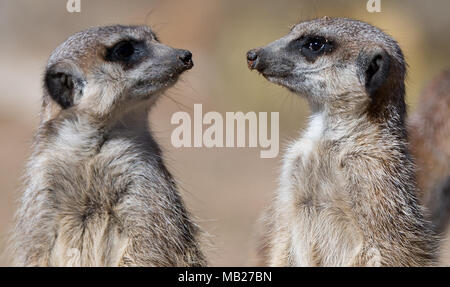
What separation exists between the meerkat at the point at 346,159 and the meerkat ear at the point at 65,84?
0.99 metres

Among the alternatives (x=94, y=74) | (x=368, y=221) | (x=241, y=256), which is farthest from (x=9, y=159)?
(x=368, y=221)

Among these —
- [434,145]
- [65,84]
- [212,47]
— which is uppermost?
[212,47]

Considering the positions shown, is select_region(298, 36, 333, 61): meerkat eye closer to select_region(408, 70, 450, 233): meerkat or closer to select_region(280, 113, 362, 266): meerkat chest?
select_region(280, 113, 362, 266): meerkat chest

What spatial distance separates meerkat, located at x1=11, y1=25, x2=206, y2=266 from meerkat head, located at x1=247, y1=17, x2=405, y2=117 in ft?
1.84

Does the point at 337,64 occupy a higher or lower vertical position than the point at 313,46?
lower

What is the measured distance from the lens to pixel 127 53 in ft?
15.6

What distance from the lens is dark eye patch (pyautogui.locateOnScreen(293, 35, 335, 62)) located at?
15.6 ft

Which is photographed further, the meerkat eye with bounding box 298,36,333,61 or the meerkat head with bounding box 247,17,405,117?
the meerkat eye with bounding box 298,36,333,61

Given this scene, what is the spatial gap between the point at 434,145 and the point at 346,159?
2.52m

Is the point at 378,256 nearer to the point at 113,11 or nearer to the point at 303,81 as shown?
the point at 303,81

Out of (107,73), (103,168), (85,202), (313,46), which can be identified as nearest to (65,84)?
(107,73)

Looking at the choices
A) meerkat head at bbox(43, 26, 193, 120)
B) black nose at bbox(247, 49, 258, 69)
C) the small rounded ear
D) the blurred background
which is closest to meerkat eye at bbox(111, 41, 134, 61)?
meerkat head at bbox(43, 26, 193, 120)

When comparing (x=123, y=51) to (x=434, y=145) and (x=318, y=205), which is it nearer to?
(x=318, y=205)

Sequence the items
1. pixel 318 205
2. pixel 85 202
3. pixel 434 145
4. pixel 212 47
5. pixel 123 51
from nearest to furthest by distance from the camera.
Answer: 1. pixel 85 202
2. pixel 318 205
3. pixel 123 51
4. pixel 434 145
5. pixel 212 47
